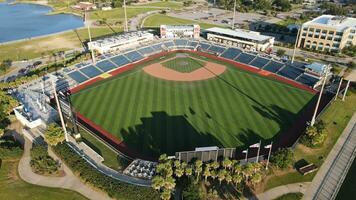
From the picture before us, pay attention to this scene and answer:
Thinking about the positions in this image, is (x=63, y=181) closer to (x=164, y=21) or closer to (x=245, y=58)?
(x=245, y=58)

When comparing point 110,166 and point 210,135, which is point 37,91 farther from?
point 210,135

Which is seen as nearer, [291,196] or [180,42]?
[291,196]

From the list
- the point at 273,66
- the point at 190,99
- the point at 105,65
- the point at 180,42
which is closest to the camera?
the point at 190,99

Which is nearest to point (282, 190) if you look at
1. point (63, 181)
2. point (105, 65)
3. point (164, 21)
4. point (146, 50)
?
point (63, 181)

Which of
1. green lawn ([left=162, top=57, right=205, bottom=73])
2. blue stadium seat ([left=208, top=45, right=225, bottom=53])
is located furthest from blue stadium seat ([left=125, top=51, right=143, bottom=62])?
blue stadium seat ([left=208, top=45, right=225, bottom=53])

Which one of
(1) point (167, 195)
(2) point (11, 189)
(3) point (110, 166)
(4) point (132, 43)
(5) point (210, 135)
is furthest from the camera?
(4) point (132, 43)

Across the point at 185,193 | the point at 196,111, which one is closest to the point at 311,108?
the point at 196,111

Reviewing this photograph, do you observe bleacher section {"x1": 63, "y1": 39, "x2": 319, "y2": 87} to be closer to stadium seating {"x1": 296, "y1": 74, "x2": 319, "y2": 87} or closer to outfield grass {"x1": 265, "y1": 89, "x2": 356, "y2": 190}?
stadium seating {"x1": 296, "y1": 74, "x2": 319, "y2": 87}

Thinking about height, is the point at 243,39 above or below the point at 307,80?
above

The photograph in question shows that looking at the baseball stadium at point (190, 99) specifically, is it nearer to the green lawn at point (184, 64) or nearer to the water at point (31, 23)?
→ the green lawn at point (184, 64)
